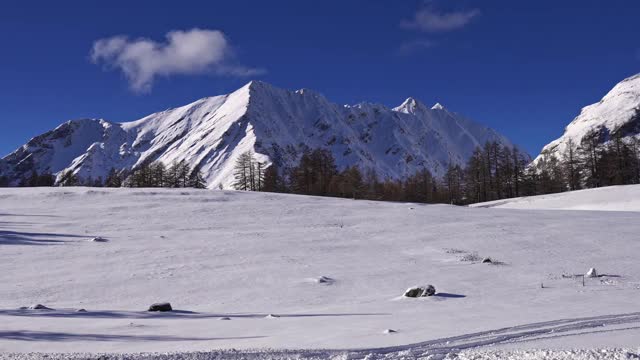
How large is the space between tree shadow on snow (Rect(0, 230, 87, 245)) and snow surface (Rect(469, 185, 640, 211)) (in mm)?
40124

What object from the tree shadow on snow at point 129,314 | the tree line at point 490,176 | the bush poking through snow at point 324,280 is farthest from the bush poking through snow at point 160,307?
the tree line at point 490,176

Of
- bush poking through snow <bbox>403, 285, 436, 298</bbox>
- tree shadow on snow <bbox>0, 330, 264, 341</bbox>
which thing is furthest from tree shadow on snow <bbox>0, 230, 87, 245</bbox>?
bush poking through snow <bbox>403, 285, 436, 298</bbox>

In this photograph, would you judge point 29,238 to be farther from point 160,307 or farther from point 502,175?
point 502,175

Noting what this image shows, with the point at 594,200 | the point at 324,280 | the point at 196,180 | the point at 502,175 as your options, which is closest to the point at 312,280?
the point at 324,280

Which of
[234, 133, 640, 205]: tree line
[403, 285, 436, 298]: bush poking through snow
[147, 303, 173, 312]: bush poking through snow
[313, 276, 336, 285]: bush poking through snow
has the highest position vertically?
[234, 133, 640, 205]: tree line

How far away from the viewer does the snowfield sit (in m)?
10.9

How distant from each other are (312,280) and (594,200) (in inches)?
1480

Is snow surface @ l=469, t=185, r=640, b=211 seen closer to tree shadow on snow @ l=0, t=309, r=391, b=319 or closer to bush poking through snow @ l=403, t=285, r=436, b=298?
bush poking through snow @ l=403, t=285, r=436, b=298

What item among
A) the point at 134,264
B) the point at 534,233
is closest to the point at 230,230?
the point at 134,264

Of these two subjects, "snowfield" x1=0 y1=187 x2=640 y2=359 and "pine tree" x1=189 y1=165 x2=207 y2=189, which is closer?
"snowfield" x1=0 y1=187 x2=640 y2=359

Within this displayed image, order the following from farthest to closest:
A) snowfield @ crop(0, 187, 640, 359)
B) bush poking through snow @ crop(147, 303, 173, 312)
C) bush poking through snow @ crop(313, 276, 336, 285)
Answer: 1. bush poking through snow @ crop(313, 276, 336, 285)
2. bush poking through snow @ crop(147, 303, 173, 312)
3. snowfield @ crop(0, 187, 640, 359)

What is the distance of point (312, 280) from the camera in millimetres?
20344

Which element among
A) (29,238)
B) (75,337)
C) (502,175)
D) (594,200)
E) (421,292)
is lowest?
(421,292)

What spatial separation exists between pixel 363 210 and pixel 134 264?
19.4 meters
